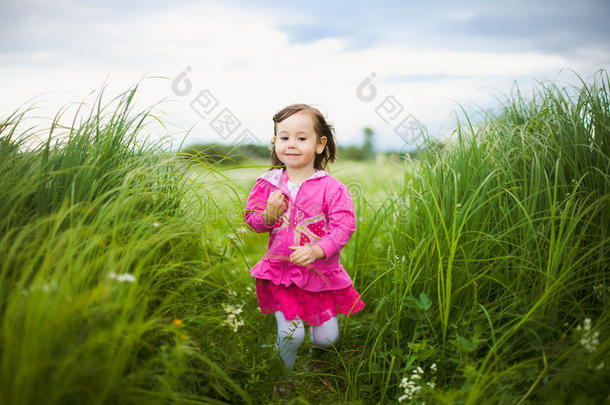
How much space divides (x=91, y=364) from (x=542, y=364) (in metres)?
2.09

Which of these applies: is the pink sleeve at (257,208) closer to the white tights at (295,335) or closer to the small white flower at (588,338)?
the white tights at (295,335)

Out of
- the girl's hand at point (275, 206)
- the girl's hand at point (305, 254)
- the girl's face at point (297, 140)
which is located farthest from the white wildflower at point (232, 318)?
the girl's face at point (297, 140)

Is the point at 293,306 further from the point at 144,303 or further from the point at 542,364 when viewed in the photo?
the point at 542,364

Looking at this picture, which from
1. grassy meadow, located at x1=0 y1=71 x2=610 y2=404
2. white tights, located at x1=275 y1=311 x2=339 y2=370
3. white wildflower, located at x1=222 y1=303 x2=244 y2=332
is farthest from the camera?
white tights, located at x1=275 y1=311 x2=339 y2=370

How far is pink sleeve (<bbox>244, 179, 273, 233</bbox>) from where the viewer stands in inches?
94.0

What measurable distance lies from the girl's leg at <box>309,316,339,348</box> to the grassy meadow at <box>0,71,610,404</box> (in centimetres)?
12

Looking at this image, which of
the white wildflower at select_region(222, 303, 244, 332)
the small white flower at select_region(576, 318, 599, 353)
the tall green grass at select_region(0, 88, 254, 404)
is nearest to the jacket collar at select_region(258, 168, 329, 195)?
the tall green grass at select_region(0, 88, 254, 404)

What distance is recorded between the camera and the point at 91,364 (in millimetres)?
1421

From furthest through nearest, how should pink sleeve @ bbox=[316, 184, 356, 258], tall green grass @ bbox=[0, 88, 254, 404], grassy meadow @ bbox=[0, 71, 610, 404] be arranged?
pink sleeve @ bbox=[316, 184, 356, 258], grassy meadow @ bbox=[0, 71, 610, 404], tall green grass @ bbox=[0, 88, 254, 404]

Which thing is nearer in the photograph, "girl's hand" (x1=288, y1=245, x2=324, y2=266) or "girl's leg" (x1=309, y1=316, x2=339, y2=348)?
"girl's hand" (x1=288, y1=245, x2=324, y2=266)

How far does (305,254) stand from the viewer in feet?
7.11

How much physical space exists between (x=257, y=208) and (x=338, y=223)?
520mm

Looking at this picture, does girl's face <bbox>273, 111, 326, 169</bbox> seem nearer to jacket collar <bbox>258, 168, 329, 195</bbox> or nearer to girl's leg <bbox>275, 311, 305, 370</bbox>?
jacket collar <bbox>258, 168, 329, 195</bbox>

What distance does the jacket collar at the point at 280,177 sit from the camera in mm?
2428
